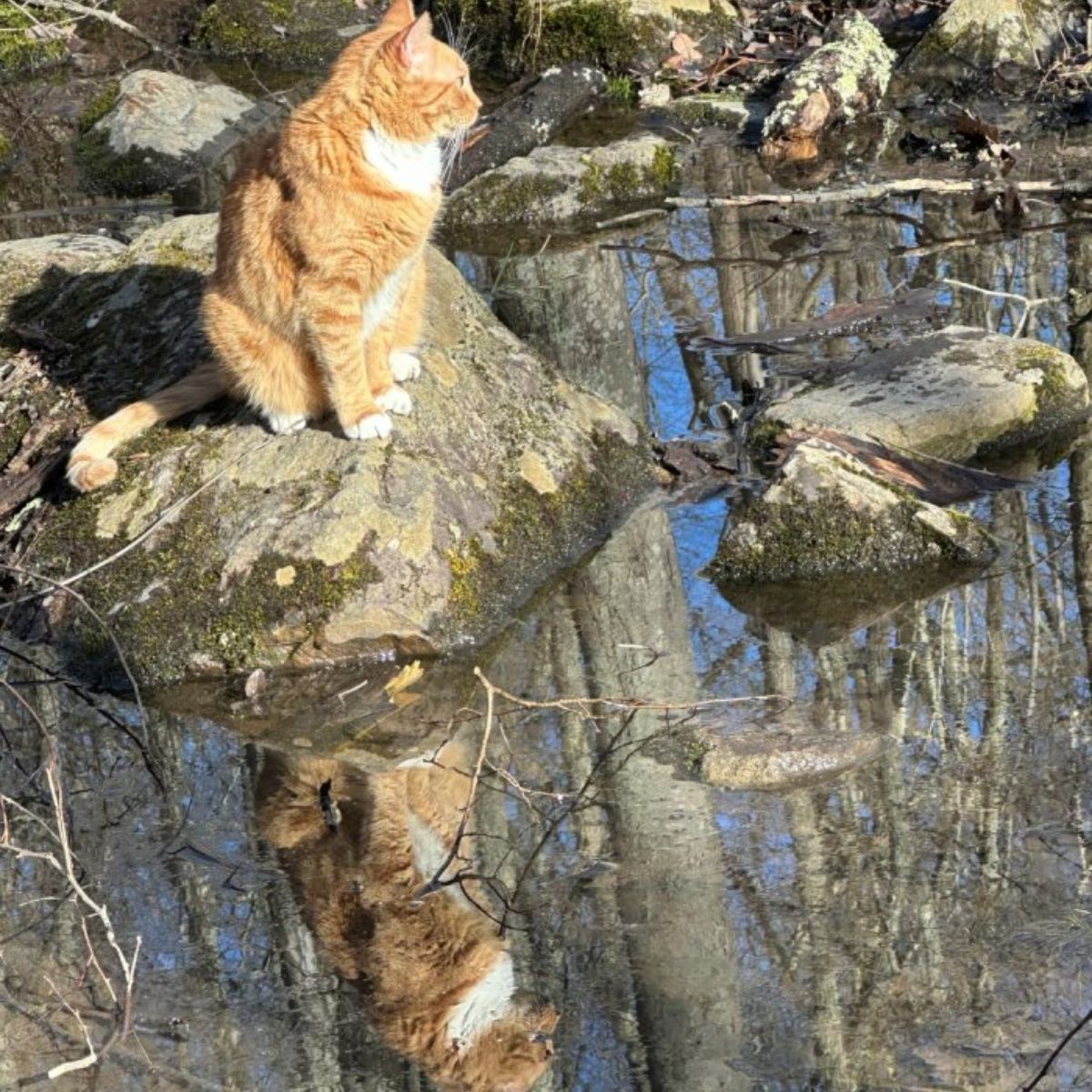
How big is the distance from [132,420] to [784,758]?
9.53ft

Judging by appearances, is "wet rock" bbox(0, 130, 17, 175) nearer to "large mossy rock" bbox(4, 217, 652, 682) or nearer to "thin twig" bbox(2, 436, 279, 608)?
"large mossy rock" bbox(4, 217, 652, 682)

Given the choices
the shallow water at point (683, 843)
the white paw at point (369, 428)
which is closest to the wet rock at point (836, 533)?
the shallow water at point (683, 843)

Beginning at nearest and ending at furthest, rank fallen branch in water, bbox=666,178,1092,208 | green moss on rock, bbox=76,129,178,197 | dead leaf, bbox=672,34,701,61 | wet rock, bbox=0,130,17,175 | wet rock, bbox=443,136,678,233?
fallen branch in water, bbox=666,178,1092,208, wet rock, bbox=443,136,678,233, green moss on rock, bbox=76,129,178,197, wet rock, bbox=0,130,17,175, dead leaf, bbox=672,34,701,61

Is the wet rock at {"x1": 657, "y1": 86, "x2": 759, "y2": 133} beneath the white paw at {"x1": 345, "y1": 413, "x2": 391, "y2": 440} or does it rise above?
beneath

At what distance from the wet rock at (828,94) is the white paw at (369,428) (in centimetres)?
599

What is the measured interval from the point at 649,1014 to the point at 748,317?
212 inches

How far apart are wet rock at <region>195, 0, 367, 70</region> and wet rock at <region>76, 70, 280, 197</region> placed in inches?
78.4

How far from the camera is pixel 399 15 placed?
604 cm

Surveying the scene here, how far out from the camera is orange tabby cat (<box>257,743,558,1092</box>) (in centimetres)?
374

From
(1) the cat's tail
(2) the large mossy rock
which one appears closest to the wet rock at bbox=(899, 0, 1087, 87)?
(2) the large mossy rock

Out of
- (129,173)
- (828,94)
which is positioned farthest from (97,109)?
(828,94)

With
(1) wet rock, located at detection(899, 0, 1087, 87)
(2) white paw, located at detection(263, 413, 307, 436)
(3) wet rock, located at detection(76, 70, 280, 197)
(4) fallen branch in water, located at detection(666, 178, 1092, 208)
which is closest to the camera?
(2) white paw, located at detection(263, 413, 307, 436)

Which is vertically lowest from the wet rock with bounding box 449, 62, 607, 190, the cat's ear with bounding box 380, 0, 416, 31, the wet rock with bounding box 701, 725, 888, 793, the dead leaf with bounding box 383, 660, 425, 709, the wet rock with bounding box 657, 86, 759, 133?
the dead leaf with bounding box 383, 660, 425, 709

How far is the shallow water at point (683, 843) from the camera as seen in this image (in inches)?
145
